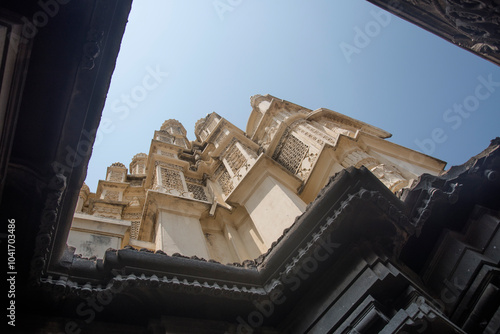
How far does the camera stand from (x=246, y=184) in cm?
1155

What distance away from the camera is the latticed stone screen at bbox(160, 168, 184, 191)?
14.3 meters

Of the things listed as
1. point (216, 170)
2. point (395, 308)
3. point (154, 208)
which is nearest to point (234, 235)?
point (154, 208)

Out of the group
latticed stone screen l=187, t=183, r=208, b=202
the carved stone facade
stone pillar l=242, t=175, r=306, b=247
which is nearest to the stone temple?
stone pillar l=242, t=175, r=306, b=247

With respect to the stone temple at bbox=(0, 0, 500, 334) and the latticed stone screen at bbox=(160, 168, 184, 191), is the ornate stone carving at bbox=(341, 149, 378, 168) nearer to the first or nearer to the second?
the stone temple at bbox=(0, 0, 500, 334)

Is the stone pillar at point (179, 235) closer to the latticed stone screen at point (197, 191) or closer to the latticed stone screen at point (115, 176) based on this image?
the latticed stone screen at point (197, 191)

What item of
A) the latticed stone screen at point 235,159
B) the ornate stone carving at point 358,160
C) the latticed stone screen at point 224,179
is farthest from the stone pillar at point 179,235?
the ornate stone carving at point 358,160

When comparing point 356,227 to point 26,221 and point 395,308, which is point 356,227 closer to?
point 395,308

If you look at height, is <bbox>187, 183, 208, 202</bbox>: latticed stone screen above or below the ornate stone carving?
below

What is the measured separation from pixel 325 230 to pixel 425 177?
5.31ft

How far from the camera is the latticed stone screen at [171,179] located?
14314mm

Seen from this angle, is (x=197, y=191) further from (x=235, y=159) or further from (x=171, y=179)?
(x=235, y=159)

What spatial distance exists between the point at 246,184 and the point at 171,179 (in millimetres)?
4568

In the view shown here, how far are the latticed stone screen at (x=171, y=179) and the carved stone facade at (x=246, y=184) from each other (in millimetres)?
53

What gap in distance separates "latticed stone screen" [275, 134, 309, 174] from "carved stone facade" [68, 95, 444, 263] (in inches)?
2.1
